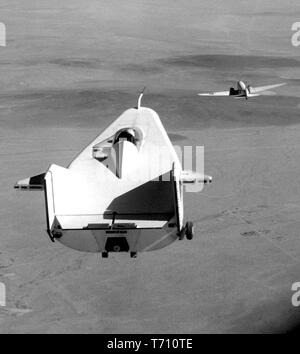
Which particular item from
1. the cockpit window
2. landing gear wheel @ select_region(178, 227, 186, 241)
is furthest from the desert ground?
landing gear wheel @ select_region(178, 227, 186, 241)

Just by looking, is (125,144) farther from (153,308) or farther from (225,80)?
(225,80)

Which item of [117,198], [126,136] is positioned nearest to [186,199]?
[126,136]

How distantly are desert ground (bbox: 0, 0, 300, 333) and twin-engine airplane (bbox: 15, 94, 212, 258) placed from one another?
11.7m

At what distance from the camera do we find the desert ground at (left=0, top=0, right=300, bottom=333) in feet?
153

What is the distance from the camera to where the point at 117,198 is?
3662cm

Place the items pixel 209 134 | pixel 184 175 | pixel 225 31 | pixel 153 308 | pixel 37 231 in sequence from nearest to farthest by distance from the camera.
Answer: pixel 184 175
pixel 153 308
pixel 37 231
pixel 209 134
pixel 225 31

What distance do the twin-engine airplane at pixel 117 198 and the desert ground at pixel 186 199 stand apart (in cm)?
1174

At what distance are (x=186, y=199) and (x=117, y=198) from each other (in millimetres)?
24728

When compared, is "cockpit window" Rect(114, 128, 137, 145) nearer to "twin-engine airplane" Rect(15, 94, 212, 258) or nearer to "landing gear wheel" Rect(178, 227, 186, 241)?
"twin-engine airplane" Rect(15, 94, 212, 258)

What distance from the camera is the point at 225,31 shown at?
174 metres

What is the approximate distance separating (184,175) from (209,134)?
150 ft

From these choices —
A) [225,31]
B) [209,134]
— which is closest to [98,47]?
[225,31]

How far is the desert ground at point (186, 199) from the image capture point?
46562 mm

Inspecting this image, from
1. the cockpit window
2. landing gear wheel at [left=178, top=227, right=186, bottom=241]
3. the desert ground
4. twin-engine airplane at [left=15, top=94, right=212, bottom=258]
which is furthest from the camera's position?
the desert ground
